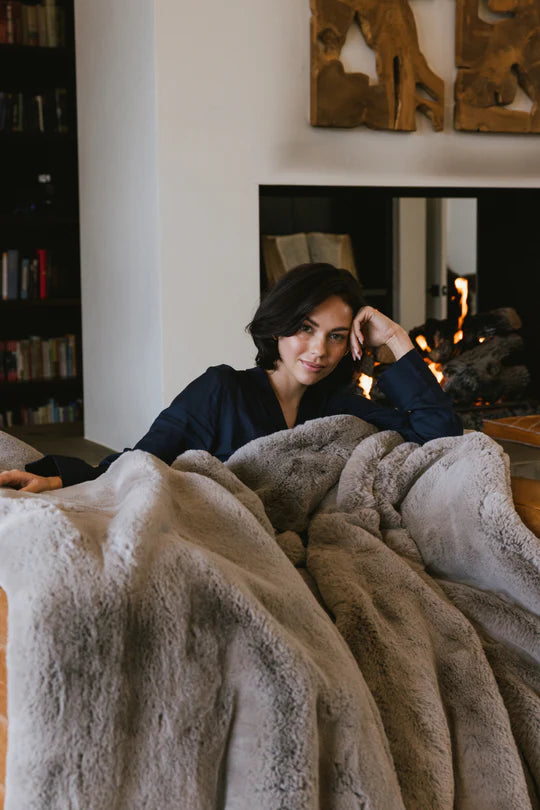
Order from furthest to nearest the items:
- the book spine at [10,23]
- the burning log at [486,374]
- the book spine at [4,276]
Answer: the book spine at [4,276], the book spine at [10,23], the burning log at [486,374]

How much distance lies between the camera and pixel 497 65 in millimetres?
3889

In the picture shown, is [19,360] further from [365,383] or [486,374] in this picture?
[486,374]

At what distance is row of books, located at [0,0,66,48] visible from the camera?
470 cm

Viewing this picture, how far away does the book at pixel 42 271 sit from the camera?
488cm

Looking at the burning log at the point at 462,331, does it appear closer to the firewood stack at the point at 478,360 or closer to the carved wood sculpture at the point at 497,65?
the firewood stack at the point at 478,360

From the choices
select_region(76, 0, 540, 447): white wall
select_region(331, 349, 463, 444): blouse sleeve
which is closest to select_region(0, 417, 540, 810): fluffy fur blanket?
select_region(331, 349, 463, 444): blouse sleeve

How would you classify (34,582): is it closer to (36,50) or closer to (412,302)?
(412,302)

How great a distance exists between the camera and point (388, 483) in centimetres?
155

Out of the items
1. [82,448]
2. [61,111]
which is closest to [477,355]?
[82,448]

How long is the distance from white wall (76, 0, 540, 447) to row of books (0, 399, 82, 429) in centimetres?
136

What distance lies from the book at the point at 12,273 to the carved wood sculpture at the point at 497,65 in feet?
7.17

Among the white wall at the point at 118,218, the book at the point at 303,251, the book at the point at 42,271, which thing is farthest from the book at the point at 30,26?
the book at the point at 303,251

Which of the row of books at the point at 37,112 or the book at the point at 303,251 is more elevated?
the row of books at the point at 37,112

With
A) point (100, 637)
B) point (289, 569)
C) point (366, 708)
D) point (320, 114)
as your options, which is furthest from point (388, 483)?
Result: point (320, 114)
